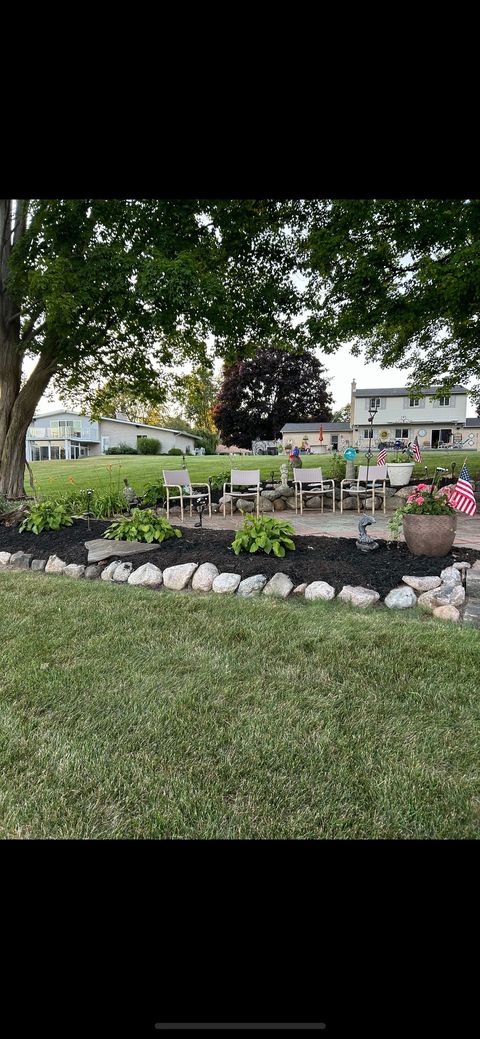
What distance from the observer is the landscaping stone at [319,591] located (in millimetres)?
3867

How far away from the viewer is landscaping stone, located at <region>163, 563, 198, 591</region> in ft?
14.0

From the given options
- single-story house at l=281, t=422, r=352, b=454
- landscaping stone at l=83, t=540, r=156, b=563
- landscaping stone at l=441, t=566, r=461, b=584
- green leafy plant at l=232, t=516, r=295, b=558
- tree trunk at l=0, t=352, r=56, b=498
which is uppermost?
single-story house at l=281, t=422, r=352, b=454

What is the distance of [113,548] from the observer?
4.88 meters

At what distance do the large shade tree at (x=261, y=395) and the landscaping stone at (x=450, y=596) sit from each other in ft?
105

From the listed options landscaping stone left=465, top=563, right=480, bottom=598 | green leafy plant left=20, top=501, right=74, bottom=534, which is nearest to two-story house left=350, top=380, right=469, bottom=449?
green leafy plant left=20, top=501, right=74, bottom=534

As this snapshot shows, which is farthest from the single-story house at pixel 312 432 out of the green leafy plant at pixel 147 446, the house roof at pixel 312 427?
the green leafy plant at pixel 147 446

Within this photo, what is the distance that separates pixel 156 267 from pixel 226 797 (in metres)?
6.61

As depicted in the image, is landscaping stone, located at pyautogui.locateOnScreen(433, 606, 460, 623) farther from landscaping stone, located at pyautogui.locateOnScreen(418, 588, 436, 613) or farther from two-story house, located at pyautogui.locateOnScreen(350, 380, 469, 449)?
two-story house, located at pyautogui.locateOnScreen(350, 380, 469, 449)

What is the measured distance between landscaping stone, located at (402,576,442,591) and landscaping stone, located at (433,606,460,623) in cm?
27

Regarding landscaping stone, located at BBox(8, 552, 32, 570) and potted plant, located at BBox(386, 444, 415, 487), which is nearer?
landscaping stone, located at BBox(8, 552, 32, 570)

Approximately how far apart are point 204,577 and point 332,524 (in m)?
3.26

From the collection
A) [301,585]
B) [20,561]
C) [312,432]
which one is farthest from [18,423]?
[312,432]
